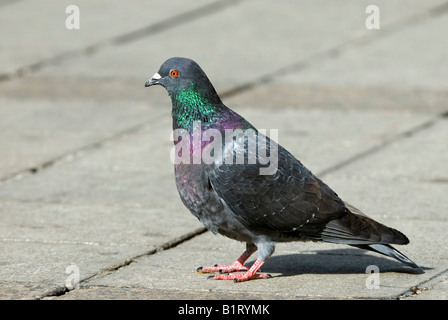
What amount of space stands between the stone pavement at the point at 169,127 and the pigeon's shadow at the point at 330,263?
1 centimetres

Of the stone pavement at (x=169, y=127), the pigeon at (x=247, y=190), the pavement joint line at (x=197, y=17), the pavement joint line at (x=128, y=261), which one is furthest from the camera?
the pavement joint line at (x=197, y=17)

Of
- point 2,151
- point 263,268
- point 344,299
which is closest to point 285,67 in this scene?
point 2,151

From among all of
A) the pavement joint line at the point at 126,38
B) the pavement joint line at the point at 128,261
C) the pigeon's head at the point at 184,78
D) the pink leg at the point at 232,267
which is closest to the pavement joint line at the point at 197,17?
the pavement joint line at the point at 126,38

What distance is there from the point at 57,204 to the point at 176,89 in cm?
200

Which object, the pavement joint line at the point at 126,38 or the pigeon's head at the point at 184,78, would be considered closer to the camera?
the pigeon's head at the point at 184,78

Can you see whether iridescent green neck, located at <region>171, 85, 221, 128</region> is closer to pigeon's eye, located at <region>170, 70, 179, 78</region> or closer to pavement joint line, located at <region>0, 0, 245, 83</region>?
pigeon's eye, located at <region>170, 70, 179, 78</region>

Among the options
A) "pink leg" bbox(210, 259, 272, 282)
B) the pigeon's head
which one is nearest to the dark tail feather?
"pink leg" bbox(210, 259, 272, 282)

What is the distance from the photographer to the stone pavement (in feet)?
20.4

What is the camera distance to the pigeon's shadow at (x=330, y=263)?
626 centimetres

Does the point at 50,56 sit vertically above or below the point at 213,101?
above

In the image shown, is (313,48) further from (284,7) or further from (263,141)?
(263,141)

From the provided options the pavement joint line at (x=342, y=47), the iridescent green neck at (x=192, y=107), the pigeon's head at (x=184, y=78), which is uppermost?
the pavement joint line at (x=342, y=47)

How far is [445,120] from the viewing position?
394 inches

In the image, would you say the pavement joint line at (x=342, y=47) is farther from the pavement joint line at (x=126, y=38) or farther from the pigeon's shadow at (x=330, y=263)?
the pigeon's shadow at (x=330, y=263)
